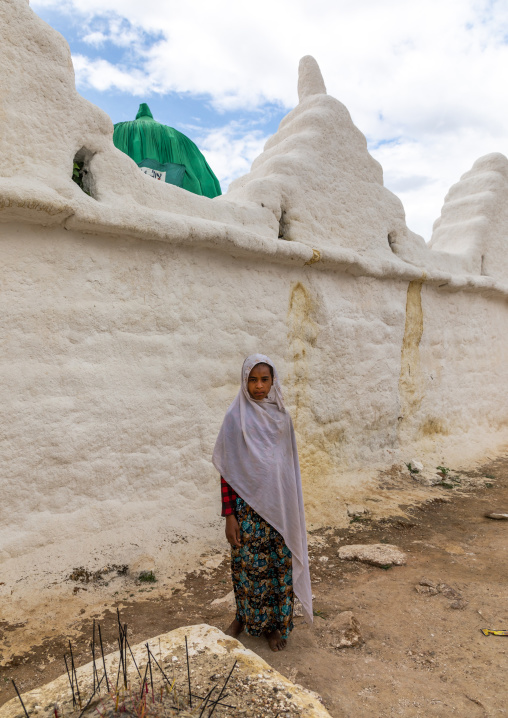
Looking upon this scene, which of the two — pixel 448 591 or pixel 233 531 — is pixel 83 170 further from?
pixel 448 591

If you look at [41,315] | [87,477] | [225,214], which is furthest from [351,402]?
[41,315]

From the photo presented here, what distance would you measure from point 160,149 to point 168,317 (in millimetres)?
5381

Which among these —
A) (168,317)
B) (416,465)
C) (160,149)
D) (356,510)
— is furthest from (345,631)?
(160,149)

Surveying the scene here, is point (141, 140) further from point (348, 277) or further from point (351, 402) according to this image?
point (351, 402)

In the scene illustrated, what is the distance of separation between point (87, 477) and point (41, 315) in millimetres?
1008

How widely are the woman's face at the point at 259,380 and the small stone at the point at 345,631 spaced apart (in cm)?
123

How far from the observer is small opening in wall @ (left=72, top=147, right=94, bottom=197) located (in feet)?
10.5

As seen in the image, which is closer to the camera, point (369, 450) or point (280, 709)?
point (280, 709)

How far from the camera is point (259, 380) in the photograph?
91.9 inches

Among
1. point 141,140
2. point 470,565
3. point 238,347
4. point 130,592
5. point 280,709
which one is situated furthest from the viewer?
point 141,140

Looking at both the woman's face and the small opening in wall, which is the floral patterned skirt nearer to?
the woman's face

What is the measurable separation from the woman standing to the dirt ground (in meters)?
0.16

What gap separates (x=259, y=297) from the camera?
13.2 feet

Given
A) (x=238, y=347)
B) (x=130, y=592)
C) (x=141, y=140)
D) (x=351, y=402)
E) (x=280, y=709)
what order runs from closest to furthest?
1. (x=280, y=709)
2. (x=130, y=592)
3. (x=238, y=347)
4. (x=351, y=402)
5. (x=141, y=140)
